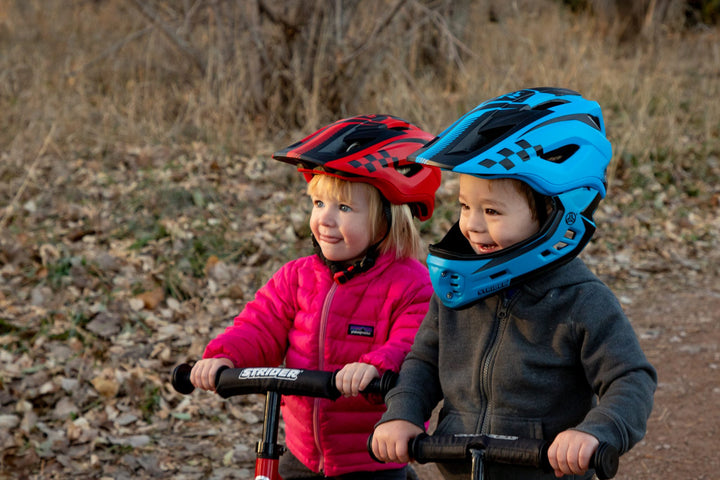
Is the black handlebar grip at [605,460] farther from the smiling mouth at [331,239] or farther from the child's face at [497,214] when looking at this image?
the smiling mouth at [331,239]

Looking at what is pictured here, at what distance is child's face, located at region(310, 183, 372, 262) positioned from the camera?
3.19 metres

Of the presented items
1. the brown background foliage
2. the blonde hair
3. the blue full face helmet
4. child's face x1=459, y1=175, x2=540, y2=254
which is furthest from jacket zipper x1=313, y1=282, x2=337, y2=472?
the brown background foliage

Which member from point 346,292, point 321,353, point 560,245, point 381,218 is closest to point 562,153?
point 560,245

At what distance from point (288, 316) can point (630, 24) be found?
14390 millimetres

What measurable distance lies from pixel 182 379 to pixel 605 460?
153cm

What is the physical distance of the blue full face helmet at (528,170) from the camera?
2.39 meters

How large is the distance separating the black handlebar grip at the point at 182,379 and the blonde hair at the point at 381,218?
2.79 ft

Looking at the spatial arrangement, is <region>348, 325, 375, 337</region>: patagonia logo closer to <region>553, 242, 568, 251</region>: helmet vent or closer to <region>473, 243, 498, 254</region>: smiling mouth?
<region>473, 243, 498, 254</region>: smiling mouth

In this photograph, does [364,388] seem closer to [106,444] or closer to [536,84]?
[106,444]

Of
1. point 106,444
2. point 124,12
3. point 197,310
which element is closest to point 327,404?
point 106,444

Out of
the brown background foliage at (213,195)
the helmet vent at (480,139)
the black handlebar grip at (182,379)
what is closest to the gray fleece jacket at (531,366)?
the helmet vent at (480,139)

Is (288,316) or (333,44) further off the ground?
(333,44)

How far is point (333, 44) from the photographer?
30.0 ft

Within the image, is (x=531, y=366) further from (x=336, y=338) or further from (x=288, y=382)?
(x=336, y=338)
